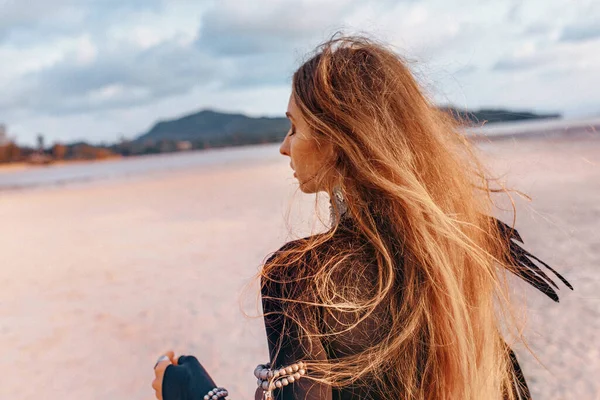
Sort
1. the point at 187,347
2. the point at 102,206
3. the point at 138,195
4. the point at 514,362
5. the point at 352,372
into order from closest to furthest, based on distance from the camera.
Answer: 1. the point at 352,372
2. the point at 514,362
3. the point at 187,347
4. the point at 102,206
5. the point at 138,195

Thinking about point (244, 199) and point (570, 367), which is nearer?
point (570, 367)

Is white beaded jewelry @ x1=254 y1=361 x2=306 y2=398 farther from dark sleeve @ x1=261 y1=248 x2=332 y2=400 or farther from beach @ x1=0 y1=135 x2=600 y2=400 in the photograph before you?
beach @ x1=0 y1=135 x2=600 y2=400

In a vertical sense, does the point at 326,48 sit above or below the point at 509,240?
above

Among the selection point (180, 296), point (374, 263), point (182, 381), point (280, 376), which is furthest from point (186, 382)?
point (180, 296)

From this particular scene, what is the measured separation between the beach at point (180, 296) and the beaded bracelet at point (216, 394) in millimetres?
246

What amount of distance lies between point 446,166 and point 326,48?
382 millimetres

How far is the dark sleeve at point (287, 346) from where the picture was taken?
115 cm

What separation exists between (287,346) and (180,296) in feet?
13.8

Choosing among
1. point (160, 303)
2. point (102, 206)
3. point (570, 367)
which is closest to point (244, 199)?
point (102, 206)

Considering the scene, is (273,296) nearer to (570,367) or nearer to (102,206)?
(570,367)

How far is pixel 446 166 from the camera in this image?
1.39 metres

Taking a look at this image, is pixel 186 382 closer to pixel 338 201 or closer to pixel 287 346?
pixel 287 346

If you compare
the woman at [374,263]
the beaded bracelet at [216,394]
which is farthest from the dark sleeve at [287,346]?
the beaded bracelet at [216,394]

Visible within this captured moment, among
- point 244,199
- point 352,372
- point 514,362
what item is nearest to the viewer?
point 352,372
